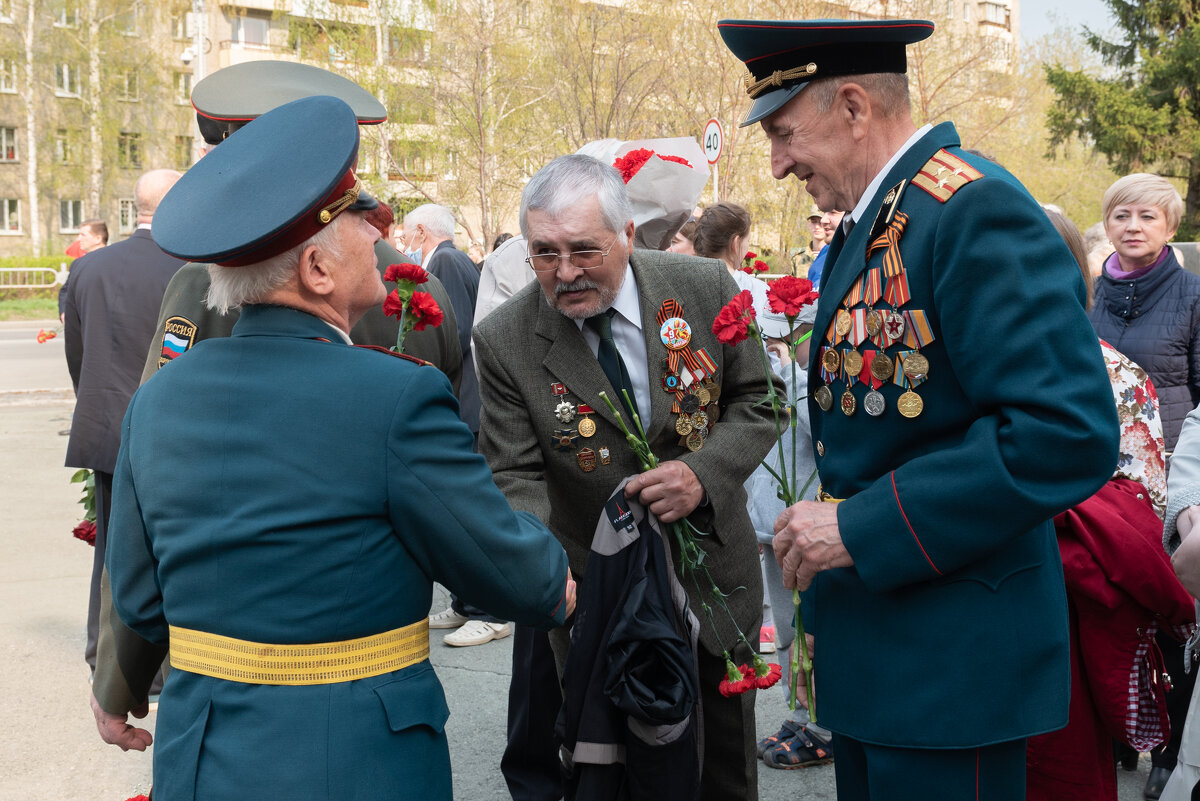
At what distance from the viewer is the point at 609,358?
3010 millimetres

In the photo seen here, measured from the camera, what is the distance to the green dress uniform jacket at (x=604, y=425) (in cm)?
295

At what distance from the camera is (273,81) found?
310cm

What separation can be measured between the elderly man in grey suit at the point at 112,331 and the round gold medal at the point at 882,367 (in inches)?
151

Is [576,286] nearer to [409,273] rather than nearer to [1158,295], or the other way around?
[409,273]

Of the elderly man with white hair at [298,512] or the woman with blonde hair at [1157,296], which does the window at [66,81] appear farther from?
the elderly man with white hair at [298,512]

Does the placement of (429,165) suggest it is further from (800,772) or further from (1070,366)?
(1070,366)

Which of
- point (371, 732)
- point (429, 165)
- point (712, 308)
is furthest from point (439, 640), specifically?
point (429, 165)

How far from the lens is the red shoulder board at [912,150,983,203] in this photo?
1.84 metres

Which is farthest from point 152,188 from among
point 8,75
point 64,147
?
point 64,147

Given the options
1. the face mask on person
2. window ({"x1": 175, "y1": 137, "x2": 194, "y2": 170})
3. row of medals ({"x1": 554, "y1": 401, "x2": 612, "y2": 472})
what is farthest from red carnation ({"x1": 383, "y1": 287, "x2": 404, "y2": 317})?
window ({"x1": 175, "y1": 137, "x2": 194, "y2": 170})

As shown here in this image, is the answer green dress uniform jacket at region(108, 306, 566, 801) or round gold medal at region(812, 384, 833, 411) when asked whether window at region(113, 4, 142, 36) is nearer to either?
green dress uniform jacket at region(108, 306, 566, 801)

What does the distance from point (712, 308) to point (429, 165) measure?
88.0ft

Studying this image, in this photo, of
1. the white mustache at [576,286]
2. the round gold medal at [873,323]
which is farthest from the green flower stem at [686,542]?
the round gold medal at [873,323]

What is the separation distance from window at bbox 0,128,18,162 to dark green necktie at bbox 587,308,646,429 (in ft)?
145
